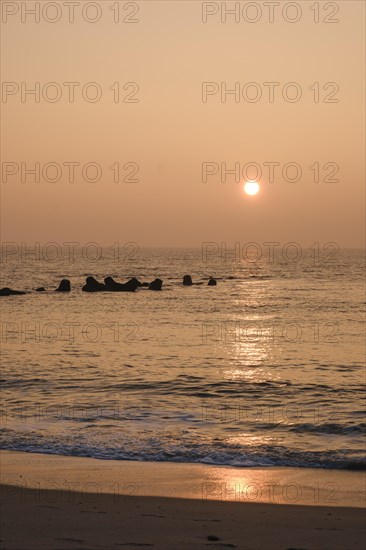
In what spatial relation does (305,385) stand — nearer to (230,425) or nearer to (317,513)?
(230,425)

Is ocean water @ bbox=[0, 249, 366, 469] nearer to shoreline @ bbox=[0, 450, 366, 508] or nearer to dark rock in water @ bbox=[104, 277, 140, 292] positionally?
shoreline @ bbox=[0, 450, 366, 508]

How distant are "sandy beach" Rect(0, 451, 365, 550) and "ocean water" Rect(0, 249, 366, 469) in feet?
3.31

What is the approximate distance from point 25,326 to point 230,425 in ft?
76.3

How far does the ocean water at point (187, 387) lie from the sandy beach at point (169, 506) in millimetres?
1009

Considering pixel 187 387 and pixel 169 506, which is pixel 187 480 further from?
pixel 187 387

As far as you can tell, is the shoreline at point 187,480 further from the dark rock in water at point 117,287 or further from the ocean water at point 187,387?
the dark rock in water at point 117,287

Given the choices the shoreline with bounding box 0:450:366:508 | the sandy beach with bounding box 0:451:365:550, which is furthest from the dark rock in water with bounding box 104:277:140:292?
the sandy beach with bounding box 0:451:365:550

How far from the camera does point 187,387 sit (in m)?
21.6

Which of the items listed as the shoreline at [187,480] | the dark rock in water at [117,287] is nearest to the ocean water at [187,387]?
the shoreline at [187,480]

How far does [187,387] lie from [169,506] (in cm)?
1108

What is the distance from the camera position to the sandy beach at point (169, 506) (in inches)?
351

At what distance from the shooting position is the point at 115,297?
6209 centimetres

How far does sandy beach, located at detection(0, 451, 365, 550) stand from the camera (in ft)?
29.2

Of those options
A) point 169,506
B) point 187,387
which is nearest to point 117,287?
point 187,387
